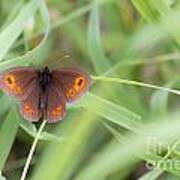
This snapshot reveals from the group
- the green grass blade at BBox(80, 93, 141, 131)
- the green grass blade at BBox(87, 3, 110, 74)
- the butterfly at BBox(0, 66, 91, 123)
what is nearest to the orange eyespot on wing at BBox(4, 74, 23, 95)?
the butterfly at BBox(0, 66, 91, 123)

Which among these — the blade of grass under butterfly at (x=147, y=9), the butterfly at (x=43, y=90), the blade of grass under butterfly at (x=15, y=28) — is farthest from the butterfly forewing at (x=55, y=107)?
the blade of grass under butterfly at (x=147, y=9)

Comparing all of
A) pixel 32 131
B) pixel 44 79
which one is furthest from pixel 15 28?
pixel 32 131

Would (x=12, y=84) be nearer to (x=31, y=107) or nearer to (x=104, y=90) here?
(x=31, y=107)

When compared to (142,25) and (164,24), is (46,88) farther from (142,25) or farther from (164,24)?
(142,25)

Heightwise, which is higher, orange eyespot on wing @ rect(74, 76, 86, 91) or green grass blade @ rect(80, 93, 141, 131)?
orange eyespot on wing @ rect(74, 76, 86, 91)

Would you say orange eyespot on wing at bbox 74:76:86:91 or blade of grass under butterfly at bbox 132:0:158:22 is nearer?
orange eyespot on wing at bbox 74:76:86:91

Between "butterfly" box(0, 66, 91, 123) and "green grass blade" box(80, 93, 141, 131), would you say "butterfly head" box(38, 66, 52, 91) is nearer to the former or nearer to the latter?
"butterfly" box(0, 66, 91, 123)

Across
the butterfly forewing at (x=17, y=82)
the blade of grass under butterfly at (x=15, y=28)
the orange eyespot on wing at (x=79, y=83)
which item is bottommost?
the orange eyespot on wing at (x=79, y=83)

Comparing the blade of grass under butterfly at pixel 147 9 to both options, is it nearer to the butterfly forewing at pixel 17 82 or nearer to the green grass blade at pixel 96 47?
the green grass blade at pixel 96 47
